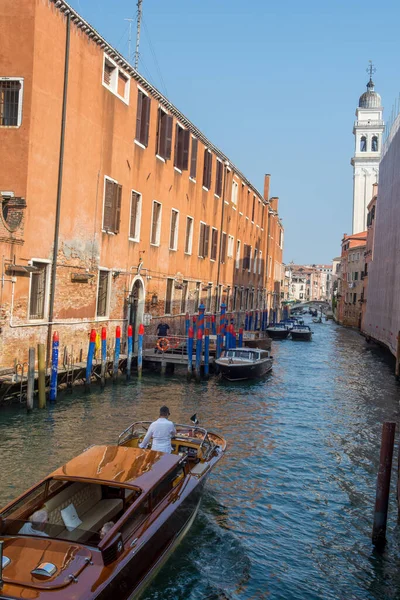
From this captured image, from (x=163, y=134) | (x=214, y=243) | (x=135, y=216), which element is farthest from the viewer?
(x=214, y=243)

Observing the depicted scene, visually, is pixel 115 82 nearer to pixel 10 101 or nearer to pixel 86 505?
pixel 10 101

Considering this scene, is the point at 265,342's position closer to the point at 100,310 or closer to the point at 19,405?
the point at 100,310

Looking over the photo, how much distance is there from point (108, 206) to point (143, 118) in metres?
4.31

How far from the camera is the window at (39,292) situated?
15.3 m

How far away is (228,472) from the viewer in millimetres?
10445

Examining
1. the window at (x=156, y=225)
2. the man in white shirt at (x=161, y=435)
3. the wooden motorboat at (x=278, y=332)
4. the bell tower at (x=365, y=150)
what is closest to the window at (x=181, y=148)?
the window at (x=156, y=225)

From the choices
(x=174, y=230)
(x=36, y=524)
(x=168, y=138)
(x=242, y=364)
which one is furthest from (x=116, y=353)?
(x=36, y=524)

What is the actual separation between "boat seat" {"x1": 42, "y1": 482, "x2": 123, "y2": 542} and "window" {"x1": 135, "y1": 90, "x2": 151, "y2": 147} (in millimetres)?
16097

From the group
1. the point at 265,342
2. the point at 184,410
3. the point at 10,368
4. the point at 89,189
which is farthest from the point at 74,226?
the point at 265,342

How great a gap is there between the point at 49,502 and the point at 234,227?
101ft

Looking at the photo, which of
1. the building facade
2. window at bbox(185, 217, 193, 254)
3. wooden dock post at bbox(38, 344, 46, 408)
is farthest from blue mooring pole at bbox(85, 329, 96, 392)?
window at bbox(185, 217, 193, 254)

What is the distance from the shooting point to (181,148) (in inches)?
978

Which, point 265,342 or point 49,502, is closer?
point 49,502

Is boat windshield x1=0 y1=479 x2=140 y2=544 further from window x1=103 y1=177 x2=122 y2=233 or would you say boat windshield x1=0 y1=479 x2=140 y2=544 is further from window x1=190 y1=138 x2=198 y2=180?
window x1=190 y1=138 x2=198 y2=180
